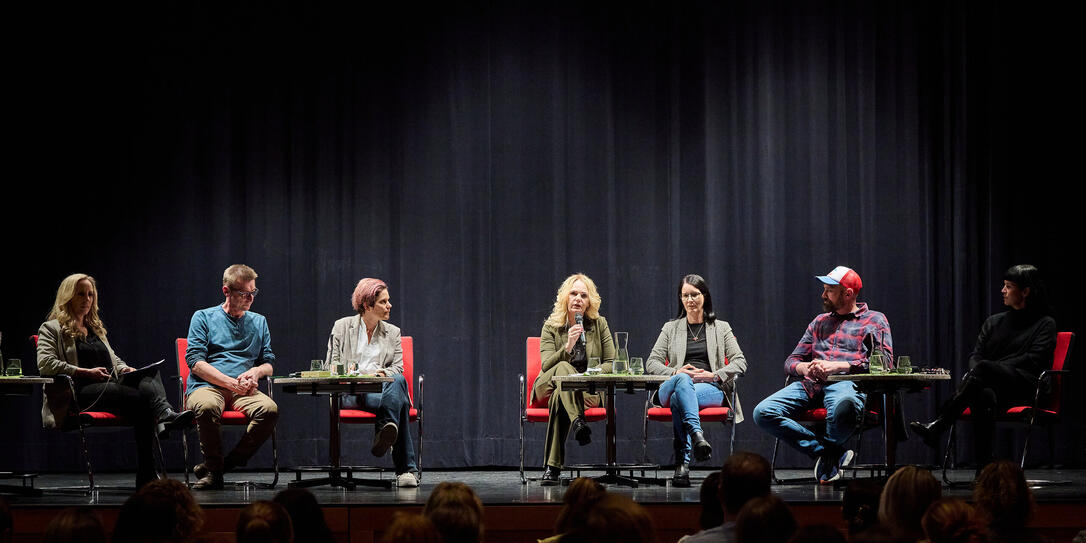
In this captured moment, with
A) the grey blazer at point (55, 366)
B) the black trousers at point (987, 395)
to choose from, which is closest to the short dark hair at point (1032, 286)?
the black trousers at point (987, 395)

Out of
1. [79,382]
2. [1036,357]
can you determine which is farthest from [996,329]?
[79,382]

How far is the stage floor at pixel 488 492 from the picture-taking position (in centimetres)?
435

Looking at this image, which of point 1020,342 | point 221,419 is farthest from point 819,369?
point 221,419

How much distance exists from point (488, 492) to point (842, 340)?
2067 mm

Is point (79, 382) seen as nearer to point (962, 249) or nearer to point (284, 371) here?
point (284, 371)

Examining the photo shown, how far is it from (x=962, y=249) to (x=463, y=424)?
3.39 m

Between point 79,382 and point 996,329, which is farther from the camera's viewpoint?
point 996,329

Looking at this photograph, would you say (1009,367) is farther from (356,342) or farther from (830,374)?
(356,342)

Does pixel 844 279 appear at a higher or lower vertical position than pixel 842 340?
higher

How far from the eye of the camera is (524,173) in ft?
22.8

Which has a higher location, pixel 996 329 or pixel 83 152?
pixel 83 152

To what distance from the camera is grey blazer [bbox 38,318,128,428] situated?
5.07 m

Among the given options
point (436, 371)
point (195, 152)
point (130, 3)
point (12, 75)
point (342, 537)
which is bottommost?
point (342, 537)

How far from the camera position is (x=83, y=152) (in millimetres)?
6824
